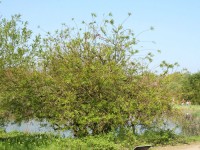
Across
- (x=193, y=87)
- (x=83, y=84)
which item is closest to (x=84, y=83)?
(x=83, y=84)

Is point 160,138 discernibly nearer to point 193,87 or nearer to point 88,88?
point 88,88

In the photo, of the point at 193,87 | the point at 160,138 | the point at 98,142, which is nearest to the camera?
the point at 98,142

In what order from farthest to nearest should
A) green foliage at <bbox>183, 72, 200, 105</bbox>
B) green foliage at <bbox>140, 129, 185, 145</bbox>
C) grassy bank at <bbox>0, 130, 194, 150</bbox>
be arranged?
1. green foliage at <bbox>183, 72, 200, 105</bbox>
2. green foliage at <bbox>140, 129, 185, 145</bbox>
3. grassy bank at <bbox>0, 130, 194, 150</bbox>

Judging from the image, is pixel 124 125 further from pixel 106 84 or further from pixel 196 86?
pixel 196 86

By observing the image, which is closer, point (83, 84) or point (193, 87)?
point (83, 84)

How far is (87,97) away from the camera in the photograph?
48.9 ft

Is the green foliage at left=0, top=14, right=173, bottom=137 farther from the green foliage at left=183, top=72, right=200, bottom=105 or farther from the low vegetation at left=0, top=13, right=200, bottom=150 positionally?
the green foliage at left=183, top=72, right=200, bottom=105

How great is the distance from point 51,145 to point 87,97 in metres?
3.12

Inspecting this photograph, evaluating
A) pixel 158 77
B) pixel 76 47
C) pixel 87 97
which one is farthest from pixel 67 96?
pixel 158 77

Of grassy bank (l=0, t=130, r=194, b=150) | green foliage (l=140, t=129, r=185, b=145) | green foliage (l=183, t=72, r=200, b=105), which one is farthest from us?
green foliage (l=183, t=72, r=200, b=105)

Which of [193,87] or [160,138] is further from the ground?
[193,87]

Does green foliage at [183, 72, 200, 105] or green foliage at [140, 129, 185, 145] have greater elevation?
green foliage at [183, 72, 200, 105]

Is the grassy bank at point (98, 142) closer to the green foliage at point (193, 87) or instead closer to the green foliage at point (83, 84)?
the green foliage at point (83, 84)

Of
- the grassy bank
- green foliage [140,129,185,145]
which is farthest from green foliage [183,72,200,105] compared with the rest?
the grassy bank
